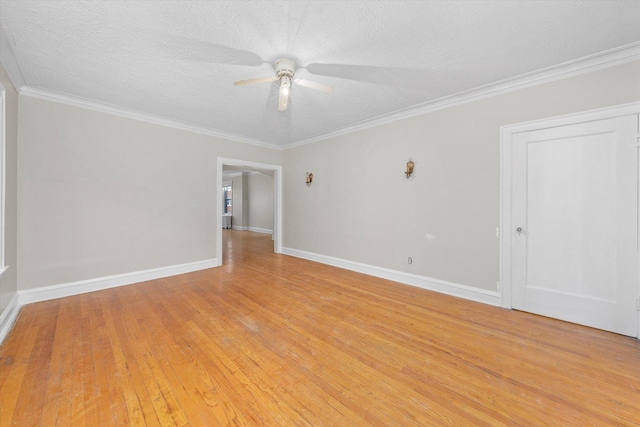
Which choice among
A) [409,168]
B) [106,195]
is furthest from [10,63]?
[409,168]

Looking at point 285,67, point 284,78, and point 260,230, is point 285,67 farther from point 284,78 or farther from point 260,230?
point 260,230

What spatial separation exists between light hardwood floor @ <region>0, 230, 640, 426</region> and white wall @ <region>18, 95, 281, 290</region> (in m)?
0.60

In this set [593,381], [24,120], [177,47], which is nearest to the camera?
[593,381]

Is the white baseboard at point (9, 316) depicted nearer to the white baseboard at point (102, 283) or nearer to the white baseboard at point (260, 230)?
the white baseboard at point (102, 283)

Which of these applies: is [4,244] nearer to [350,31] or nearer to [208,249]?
[208,249]

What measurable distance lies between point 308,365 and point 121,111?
4.16 meters

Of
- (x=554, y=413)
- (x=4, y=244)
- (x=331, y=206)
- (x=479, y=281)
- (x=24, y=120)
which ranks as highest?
(x=24, y=120)

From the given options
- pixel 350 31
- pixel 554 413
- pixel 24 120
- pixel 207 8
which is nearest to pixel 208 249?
pixel 24 120

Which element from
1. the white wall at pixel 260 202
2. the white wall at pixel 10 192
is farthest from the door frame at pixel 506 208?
the white wall at pixel 260 202

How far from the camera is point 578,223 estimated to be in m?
2.45

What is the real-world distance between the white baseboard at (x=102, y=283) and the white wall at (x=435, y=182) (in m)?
2.46

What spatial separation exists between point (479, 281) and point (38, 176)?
5.49 metres

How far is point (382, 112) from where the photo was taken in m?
3.74

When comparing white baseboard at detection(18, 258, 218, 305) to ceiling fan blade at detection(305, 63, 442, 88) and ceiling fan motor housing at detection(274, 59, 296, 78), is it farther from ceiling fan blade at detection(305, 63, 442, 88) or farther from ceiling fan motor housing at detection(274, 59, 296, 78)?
ceiling fan blade at detection(305, 63, 442, 88)
